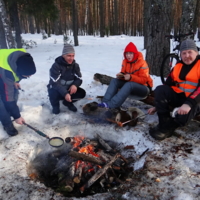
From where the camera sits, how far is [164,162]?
2582mm

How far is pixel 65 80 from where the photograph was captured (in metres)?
4.00

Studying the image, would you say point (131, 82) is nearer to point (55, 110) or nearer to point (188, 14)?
point (55, 110)

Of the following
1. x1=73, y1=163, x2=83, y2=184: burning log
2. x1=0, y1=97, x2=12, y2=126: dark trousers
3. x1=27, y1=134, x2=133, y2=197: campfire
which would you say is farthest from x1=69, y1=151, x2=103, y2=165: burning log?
x1=0, y1=97, x2=12, y2=126: dark trousers

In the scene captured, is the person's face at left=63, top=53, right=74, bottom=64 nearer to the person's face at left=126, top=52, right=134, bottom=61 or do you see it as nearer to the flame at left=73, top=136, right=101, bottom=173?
the person's face at left=126, top=52, right=134, bottom=61

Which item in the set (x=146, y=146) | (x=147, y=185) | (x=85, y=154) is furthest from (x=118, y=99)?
(x=147, y=185)

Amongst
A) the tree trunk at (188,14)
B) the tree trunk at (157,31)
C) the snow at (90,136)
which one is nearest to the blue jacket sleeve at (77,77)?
the snow at (90,136)

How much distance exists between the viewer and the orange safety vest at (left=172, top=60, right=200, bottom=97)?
112 inches

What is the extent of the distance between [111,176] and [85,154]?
44cm

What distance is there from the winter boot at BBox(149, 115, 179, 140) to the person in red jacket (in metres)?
0.76

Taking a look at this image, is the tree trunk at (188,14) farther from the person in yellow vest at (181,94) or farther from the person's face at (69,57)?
the person's face at (69,57)

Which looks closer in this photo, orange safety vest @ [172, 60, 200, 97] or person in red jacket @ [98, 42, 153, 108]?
orange safety vest @ [172, 60, 200, 97]

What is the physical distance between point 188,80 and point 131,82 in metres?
0.99

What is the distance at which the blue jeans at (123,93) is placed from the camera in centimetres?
357

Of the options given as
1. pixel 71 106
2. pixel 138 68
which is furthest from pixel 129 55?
pixel 71 106
